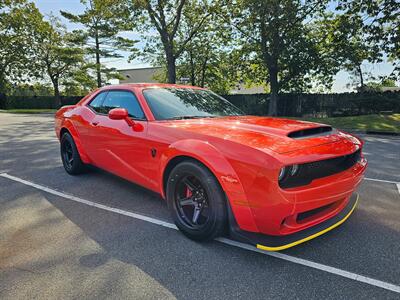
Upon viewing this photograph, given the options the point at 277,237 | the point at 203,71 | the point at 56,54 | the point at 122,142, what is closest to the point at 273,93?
the point at 203,71

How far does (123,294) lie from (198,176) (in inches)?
41.8

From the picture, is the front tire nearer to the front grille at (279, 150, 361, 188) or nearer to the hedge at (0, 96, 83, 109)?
the front grille at (279, 150, 361, 188)

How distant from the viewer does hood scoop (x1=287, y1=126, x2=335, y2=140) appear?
2.62 meters

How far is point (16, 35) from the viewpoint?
33.9 meters

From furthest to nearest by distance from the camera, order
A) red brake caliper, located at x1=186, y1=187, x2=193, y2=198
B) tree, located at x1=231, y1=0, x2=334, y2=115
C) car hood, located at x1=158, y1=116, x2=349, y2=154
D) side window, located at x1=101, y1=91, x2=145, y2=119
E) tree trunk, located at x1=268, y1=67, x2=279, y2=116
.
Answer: tree trunk, located at x1=268, y1=67, x2=279, y2=116, tree, located at x1=231, y1=0, x2=334, y2=115, side window, located at x1=101, y1=91, x2=145, y2=119, red brake caliper, located at x1=186, y1=187, x2=193, y2=198, car hood, located at x1=158, y1=116, x2=349, y2=154

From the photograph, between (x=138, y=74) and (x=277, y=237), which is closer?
(x=277, y=237)

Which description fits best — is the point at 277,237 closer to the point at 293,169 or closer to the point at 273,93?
the point at 293,169

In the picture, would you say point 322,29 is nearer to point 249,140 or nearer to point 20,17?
point 249,140

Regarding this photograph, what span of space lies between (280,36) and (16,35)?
3121cm

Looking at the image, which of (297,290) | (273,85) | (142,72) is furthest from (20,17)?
(297,290)

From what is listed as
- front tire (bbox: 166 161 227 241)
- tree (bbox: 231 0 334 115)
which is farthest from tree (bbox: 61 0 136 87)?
front tire (bbox: 166 161 227 241)

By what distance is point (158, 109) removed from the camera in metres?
3.33

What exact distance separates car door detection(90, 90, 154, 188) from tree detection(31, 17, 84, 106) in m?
32.8

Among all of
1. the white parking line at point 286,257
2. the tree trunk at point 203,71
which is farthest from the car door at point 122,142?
the tree trunk at point 203,71
